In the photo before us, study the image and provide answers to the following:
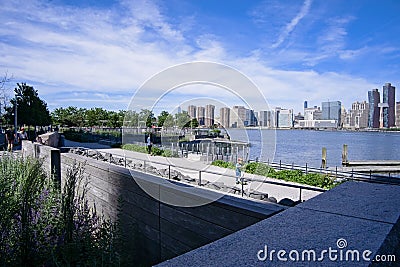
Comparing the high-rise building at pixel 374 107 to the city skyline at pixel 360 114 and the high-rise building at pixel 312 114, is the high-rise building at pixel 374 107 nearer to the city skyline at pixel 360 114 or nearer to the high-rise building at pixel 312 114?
the city skyline at pixel 360 114

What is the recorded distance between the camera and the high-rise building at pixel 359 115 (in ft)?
236

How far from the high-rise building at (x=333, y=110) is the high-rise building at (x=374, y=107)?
22.1ft

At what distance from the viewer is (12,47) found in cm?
1177

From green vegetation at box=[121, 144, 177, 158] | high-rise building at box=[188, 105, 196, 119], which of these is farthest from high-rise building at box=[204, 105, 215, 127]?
green vegetation at box=[121, 144, 177, 158]

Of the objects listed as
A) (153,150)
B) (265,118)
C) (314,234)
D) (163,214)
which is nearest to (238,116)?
(265,118)

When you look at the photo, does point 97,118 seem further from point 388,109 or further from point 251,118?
point 388,109

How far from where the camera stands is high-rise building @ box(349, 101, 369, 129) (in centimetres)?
7188

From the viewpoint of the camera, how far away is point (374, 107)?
214ft

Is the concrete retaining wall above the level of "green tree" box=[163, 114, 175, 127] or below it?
below

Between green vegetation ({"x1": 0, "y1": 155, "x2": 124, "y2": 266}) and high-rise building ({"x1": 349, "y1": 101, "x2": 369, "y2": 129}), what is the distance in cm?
7930

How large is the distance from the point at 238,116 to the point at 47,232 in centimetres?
266

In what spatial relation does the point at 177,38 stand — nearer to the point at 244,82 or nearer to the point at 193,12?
the point at 193,12

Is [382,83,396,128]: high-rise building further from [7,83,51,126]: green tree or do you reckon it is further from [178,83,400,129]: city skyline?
[7,83,51,126]: green tree

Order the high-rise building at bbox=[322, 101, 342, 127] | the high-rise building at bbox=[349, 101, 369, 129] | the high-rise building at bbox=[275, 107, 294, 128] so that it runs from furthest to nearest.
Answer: the high-rise building at bbox=[322, 101, 342, 127] → the high-rise building at bbox=[349, 101, 369, 129] → the high-rise building at bbox=[275, 107, 294, 128]
